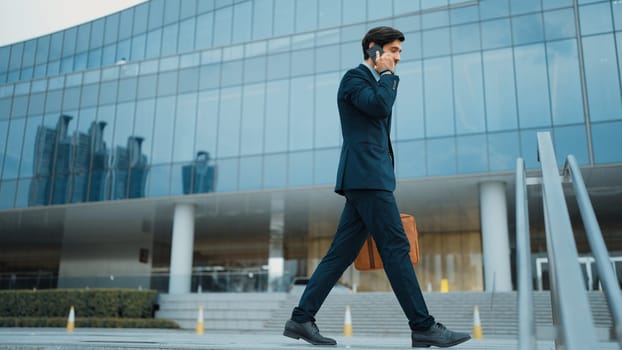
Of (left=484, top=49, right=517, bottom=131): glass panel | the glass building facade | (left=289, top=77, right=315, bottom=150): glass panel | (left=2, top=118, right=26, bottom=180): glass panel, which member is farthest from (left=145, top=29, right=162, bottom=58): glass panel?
(left=484, top=49, right=517, bottom=131): glass panel

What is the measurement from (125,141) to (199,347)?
2494cm

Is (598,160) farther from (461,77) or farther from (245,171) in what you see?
(245,171)

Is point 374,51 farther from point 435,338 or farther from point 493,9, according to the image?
point 493,9

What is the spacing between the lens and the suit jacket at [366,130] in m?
3.87

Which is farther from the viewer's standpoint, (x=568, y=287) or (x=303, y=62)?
(x=303, y=62)

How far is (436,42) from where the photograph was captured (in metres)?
23.3

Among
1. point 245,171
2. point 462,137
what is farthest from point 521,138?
point 245,171

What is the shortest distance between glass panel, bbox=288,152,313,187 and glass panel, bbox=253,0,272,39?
7345 mm

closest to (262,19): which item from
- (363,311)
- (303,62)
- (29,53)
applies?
(303,62)

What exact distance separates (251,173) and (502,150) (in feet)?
32.1

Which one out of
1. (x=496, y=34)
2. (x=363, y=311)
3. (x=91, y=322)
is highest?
(x=496, y=34)

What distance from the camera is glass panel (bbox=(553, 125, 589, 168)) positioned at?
66.2ft

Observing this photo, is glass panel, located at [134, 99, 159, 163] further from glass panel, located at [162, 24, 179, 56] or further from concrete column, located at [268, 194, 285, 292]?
concrete column, located at [268, 194, 285, 292]

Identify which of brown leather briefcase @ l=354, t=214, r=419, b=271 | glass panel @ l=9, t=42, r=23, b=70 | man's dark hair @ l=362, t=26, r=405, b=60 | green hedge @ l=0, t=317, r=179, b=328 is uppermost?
glass panel @ l=9, t=42, r=23, b=70
